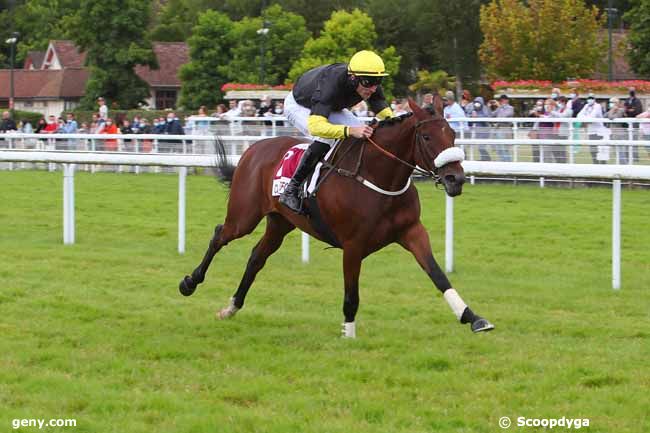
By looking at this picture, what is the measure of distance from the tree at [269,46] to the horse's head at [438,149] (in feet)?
147

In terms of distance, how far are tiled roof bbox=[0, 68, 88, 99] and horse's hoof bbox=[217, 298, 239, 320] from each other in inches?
2501

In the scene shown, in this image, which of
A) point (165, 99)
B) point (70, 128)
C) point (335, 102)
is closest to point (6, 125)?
point (70, 128)

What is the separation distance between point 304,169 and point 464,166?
262cm

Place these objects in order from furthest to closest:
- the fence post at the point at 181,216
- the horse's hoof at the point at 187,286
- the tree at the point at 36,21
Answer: the tree at the point at 36,21
the fence post at the point at 181,216
the horse's hoof at the point at 187,286

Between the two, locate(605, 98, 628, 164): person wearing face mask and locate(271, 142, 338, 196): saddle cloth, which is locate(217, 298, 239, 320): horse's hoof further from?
locate(605, 98, 628, 164): person wearing face mask

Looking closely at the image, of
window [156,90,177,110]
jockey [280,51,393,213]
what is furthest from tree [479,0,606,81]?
jockey [280,51,393,213]

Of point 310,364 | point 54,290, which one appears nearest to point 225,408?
point 310,364

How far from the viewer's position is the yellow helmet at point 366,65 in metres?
7.08

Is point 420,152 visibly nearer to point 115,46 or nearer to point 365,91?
point 365,91

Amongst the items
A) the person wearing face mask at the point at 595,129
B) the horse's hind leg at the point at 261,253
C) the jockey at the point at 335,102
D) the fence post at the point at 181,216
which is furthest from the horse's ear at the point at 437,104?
the person wearing face mask at the point at 595,129

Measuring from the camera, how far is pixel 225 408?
5430mm

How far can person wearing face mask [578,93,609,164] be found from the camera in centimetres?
1561

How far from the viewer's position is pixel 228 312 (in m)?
8.00

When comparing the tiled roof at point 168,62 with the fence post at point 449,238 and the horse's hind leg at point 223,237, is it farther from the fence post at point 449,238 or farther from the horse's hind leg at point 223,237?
the horse's hind leg at point 223,237
